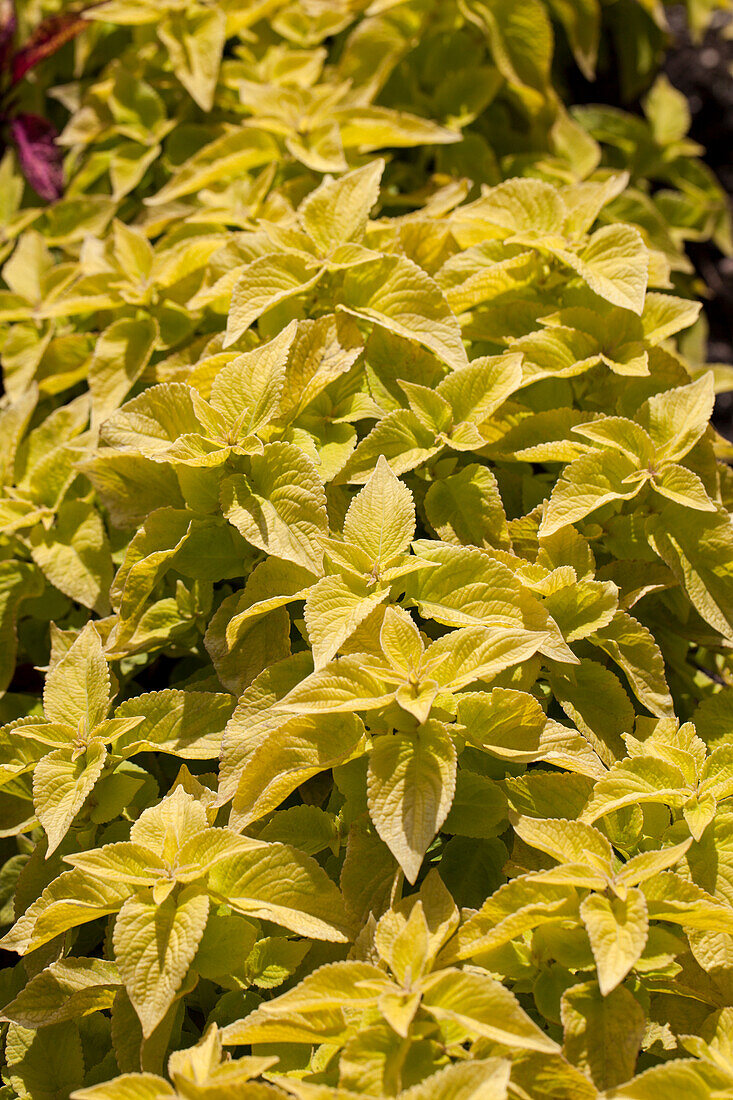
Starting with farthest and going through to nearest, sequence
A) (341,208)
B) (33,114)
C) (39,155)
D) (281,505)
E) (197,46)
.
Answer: (33,114) → (39,155) → (197,46) → (341,208) → (281,505)

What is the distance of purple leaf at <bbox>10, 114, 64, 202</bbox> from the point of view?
2383mm

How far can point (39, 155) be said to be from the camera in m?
2.42

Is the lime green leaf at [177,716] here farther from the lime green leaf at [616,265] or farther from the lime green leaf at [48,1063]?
the lime green leaf at [616,265]

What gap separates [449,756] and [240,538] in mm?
501

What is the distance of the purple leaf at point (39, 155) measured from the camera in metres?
2.38

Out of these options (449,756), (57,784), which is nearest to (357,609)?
(449,756)

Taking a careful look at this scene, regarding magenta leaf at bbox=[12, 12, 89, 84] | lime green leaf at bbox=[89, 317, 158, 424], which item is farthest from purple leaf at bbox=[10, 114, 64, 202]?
lime green leaf at bbox=[89, 317, 158, 424]

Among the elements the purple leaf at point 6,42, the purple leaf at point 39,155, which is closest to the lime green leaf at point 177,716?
the purple leaf at point 39,155

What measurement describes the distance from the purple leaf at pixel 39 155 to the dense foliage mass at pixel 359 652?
37cm

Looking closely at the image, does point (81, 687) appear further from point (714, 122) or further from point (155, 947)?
point (714, 122)

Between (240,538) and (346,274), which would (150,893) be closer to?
(240,538)

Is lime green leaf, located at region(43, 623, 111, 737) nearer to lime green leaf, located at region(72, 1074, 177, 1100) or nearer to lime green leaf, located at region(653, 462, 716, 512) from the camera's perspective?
lime green leaf, located at region(72, 1074, 177, 1100)

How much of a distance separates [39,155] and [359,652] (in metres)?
1.87

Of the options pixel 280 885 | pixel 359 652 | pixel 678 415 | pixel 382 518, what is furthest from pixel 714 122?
pixel 280 885
